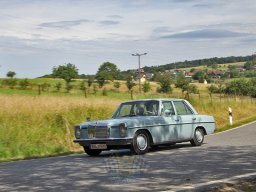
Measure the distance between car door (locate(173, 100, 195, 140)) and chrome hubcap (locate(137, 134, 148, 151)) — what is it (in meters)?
1.56

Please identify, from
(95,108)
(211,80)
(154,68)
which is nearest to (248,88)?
(211,80)

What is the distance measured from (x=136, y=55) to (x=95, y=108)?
76907 millimetres

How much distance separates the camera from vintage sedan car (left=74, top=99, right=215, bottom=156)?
486 inches

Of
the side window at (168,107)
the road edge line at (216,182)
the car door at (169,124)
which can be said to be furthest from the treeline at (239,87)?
the road edge line at (216,182)

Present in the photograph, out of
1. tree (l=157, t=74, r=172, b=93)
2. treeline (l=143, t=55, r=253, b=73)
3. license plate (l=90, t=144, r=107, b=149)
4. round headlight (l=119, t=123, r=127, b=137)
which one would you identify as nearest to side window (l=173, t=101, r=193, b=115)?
round headlight (l=119, t=123, r=127, b=137)

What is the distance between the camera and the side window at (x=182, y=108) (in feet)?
47.7

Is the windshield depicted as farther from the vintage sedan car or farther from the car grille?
the car grille

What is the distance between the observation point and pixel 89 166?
10.3 metres

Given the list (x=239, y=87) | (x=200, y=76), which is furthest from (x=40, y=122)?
(x=200, y=76)

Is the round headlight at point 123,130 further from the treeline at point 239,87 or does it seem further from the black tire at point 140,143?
the treeline at point 239,87

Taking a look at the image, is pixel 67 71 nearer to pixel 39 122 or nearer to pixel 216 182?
pixel 39 122

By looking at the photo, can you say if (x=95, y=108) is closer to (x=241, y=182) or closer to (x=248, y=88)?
(x=241, y=182)

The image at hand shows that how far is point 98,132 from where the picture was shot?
496 inches

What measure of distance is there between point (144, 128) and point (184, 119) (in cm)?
204
